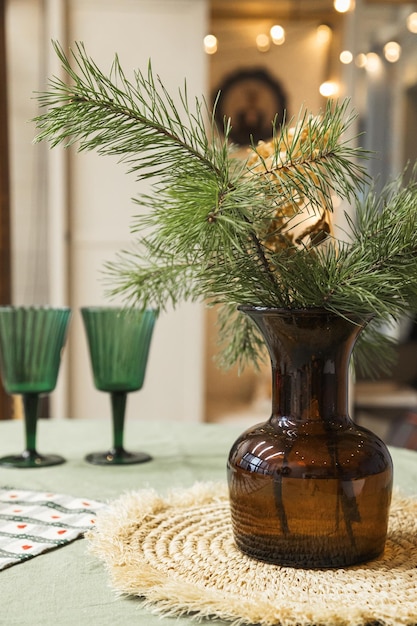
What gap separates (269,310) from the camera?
618mm

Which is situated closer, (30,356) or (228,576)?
(228,576)

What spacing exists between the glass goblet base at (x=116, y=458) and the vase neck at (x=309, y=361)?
0.43 m

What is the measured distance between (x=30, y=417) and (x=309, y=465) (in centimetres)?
55

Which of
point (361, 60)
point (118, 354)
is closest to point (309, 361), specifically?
point (118, 354)

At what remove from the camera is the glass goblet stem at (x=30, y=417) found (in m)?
1.04

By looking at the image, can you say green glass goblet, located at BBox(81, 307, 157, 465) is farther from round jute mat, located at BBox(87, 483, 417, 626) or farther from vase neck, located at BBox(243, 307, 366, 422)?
vase neck, located at BBox(243, 307, 366, 422)

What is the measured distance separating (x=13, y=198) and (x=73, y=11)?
2.56ft

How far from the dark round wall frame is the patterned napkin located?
2.92 meters

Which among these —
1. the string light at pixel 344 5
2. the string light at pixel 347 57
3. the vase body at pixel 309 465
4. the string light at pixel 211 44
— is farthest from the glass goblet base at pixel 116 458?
the string light at pixel 211 44

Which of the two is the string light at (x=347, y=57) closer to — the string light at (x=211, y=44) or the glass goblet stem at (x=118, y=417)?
the string light at (x=211, y=44)

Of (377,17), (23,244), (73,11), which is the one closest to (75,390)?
(23,244)

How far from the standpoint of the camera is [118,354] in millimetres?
1053

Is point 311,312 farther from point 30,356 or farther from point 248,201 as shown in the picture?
point 30,356

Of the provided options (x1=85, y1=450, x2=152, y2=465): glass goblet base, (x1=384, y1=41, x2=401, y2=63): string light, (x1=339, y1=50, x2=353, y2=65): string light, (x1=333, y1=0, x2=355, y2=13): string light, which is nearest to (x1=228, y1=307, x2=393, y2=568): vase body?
(x1=85, y1=450, x2=152, y2=465): glass goblet base
